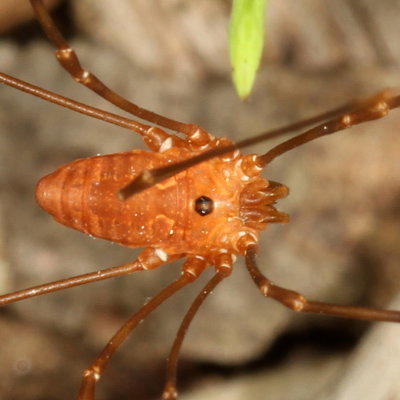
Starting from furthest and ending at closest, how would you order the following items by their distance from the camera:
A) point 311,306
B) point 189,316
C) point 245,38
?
point 189,316
point 311,306
point 245,38

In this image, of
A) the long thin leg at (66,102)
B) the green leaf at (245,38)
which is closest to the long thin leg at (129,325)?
the long thin leg at (66,102)

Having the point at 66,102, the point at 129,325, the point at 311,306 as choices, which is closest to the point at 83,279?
the point at 129,325

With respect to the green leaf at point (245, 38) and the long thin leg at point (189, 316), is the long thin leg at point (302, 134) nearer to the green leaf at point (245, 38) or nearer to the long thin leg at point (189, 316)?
the green leaf at point (245, 38)

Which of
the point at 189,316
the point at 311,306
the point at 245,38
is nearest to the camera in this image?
the point at 245,38

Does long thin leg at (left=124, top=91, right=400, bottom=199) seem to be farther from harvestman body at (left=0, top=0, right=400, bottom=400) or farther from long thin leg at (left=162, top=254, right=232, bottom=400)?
long thin leg at (left=162, top=254, right=232, bottom=400)

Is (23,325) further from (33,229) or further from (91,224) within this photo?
(91,224)

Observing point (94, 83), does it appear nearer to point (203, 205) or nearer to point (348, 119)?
point (203, 205)

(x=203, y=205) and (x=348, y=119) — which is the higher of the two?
(x=348, y=119)
